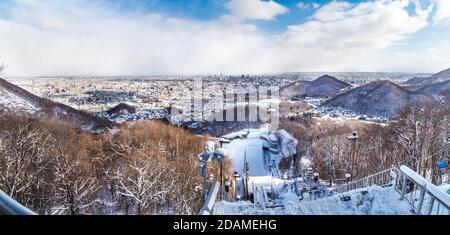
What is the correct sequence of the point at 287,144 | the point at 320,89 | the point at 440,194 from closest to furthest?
the point at 440,194 → the point at 287,144 → the point at 320,89

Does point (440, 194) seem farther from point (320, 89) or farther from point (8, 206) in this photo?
point (320, 89)

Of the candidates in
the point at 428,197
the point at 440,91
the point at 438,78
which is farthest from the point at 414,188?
the point at 440,91

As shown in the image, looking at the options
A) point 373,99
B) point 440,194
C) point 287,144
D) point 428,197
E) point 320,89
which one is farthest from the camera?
point 320,89

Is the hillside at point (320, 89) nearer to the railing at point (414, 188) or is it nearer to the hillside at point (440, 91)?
the hillside at point (440, 91)

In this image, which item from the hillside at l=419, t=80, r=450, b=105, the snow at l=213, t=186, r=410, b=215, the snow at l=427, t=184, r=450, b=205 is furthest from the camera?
the hillside at l=419, t=80, r=450, b=105

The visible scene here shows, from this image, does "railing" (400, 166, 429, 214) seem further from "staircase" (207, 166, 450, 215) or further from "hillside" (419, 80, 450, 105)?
"hillside" (419, 80, 450, 105)

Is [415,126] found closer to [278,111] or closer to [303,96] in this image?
[303,96]

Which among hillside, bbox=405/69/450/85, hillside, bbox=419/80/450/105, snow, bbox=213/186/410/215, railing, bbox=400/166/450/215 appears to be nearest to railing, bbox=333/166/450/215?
railing, bbox=400/166/450/215

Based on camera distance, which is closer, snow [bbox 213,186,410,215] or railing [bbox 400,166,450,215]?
railing [bbox 400,166,450,215]
